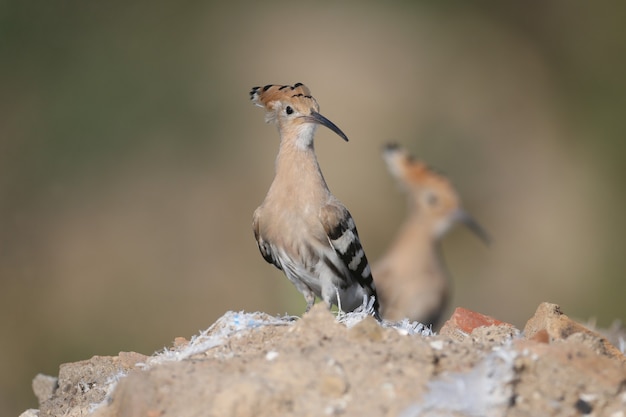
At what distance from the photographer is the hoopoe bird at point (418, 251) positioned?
6.57 meters

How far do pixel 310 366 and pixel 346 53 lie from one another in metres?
7.19

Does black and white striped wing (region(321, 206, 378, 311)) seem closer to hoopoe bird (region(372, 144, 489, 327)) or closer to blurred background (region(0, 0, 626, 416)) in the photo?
hoopoe bird (region(372, 144, 489, 327))

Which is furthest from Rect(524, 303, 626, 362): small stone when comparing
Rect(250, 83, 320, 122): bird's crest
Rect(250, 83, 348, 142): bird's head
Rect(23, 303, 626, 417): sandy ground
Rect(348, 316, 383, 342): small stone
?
Rect(250, 83, 320, 122): bird's crest

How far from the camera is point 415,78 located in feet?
31.6

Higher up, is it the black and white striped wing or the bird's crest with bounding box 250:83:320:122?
the bird's crest with bounding box 250:83:320:122

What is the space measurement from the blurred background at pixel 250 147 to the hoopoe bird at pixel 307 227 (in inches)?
134

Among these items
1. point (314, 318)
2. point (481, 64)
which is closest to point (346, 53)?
point (481, 64)

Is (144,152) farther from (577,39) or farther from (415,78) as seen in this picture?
(577,39)

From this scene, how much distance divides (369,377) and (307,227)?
1.64 metres

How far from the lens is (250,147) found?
920 centimetres

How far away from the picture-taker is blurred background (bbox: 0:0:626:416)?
8.32m

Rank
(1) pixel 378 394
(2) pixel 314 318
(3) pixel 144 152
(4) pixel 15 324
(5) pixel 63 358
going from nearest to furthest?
(1) pixel 378 394 < (2) pixel 314 318 < (5) pixel 63 358 < (4) pixel 15 324 < (3) pixel 144 152

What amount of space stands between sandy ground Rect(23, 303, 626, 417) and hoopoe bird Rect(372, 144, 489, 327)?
3491 mm

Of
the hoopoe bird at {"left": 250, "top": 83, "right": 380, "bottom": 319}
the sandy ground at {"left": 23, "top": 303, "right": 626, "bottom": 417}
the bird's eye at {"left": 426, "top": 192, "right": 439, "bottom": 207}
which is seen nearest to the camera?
the sandy ground at {"left": 23, "top": 303, "right": 626, "bottom": 417}
